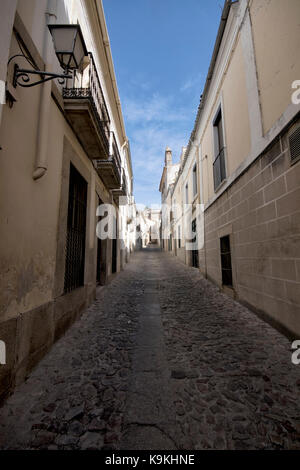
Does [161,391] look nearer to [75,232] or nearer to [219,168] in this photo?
[75,232]

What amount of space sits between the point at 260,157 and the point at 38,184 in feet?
11.9

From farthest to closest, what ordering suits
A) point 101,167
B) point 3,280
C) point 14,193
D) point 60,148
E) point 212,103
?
point 212,103
point 101,167
point 60,148
point 14,193
point 3,280

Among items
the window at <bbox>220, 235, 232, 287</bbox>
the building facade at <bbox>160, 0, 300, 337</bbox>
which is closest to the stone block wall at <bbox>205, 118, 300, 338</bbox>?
the building facade at <bbox>160, 0, 300, 337</bbox>

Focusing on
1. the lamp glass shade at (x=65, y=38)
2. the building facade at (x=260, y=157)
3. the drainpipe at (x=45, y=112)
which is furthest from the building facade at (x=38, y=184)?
the building facade at (x=260, y=157)

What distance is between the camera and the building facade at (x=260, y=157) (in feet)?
9.10

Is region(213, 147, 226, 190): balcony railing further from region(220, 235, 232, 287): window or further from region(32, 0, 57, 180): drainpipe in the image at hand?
region(32, 0, 57, 180): drainpipe

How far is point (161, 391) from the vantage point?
1.84 meters

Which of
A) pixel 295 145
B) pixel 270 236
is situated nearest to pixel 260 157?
pixel 295 145

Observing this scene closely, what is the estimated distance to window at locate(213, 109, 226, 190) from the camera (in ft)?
19.4

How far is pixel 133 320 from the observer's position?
362 centimetres

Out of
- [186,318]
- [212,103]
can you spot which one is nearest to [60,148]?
[186,318]

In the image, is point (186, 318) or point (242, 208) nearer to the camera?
point (186, 318)
